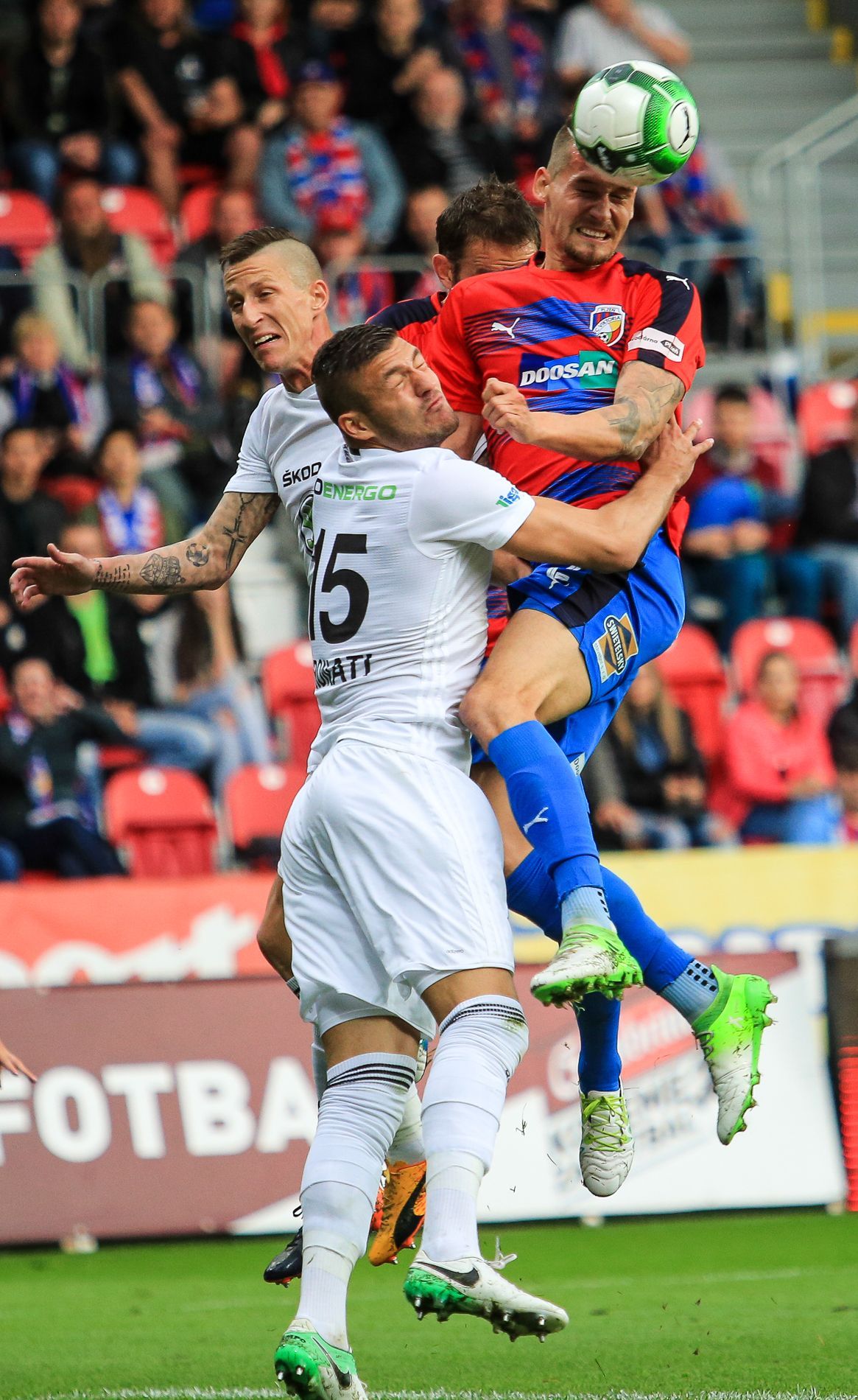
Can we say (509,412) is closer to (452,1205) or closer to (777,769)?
(452,1205)

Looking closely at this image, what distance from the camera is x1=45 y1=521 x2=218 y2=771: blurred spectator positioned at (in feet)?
38.1

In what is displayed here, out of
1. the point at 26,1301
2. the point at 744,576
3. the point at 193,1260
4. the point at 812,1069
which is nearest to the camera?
the point at 26,1301

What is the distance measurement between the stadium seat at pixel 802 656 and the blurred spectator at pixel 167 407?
3.59 m

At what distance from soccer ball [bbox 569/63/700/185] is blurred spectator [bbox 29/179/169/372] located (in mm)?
8307

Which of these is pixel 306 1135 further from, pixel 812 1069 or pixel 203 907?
pixel 812 1069

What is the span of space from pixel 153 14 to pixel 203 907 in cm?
820

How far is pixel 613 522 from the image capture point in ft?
16.8

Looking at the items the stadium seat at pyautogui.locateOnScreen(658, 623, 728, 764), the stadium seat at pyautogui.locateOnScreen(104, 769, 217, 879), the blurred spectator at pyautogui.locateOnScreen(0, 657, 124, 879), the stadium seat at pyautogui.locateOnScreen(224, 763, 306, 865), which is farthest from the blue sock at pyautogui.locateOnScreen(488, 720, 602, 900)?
the stadium seat at pyautogui.locateOnScreen(658, 623, 728, 764)

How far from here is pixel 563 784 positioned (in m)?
4.99

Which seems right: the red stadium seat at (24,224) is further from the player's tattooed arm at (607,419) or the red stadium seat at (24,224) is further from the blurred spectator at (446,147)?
the player's tattooed arm at (607,419)

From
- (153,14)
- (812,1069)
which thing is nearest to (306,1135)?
(812,1069)

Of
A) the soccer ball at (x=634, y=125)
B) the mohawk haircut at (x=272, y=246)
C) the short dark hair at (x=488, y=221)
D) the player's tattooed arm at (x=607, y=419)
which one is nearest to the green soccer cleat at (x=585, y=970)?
the player's tattooed arm at (x=607, y=419)

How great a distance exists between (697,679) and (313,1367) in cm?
870

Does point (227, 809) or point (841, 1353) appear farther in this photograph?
point (227, 809)
